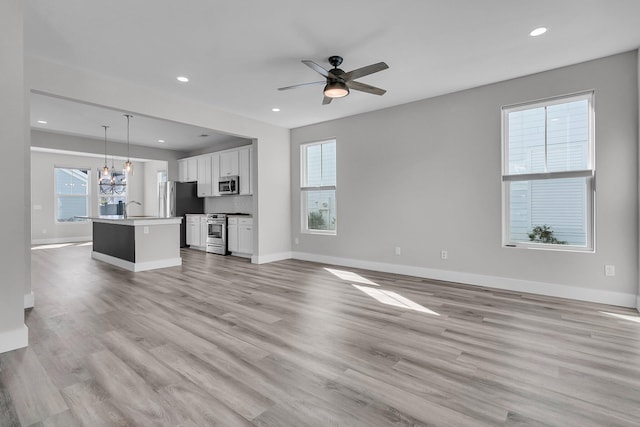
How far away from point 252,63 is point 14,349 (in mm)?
3440

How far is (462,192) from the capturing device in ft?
15.1

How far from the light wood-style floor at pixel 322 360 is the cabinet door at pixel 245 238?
283cm

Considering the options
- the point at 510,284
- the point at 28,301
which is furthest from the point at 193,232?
the point at 510,284

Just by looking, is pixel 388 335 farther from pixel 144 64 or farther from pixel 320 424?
pixel 144 64

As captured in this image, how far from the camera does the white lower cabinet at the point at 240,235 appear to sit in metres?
6.98

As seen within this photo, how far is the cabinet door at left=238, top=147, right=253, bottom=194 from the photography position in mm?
7250

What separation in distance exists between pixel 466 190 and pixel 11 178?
4.96 m

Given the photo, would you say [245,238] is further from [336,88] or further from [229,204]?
[336,88]

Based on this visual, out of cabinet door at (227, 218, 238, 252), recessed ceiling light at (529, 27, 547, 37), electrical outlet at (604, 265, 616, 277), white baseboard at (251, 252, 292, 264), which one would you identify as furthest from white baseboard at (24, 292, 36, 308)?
electrical outlet at (604, 265, 616, 277)

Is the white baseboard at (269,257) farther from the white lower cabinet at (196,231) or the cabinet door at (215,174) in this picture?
the cabinet door at (215,174)

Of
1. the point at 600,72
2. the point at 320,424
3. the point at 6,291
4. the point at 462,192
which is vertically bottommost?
the point at 320,424

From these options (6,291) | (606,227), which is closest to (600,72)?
(606,227)

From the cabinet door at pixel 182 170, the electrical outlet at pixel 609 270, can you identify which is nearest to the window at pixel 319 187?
the electrical outlet at pixel 609 270

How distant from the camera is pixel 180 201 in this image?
8555mm
